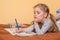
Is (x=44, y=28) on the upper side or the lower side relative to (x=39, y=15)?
lower

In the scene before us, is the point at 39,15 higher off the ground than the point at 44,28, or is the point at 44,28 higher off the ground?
the point at 39,15

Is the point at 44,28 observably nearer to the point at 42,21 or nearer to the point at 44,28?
the point at 44,28

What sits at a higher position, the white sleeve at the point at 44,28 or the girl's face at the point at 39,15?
the girl's face at the point at 39,15

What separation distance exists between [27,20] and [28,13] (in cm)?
10

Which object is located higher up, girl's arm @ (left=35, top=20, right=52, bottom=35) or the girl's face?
the girl's face

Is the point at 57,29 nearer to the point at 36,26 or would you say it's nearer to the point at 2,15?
the point at 36,26

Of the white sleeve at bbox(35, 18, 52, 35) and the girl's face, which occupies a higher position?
the girl's face

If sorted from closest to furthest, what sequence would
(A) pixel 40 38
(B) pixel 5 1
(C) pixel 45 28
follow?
(A) pixel 40 38
(C) pixel 45 28
(B) pixel 5 1

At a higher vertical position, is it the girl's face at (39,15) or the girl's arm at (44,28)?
the girl's face at (39,15)

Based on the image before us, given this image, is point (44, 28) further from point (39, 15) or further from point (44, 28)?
point (39, 15)

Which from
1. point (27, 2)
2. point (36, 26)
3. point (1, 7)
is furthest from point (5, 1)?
point (36, 26)

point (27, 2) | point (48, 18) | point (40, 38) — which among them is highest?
point (27, 2)

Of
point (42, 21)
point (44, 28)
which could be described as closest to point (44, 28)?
point (44, 28)

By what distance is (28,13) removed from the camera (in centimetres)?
239
